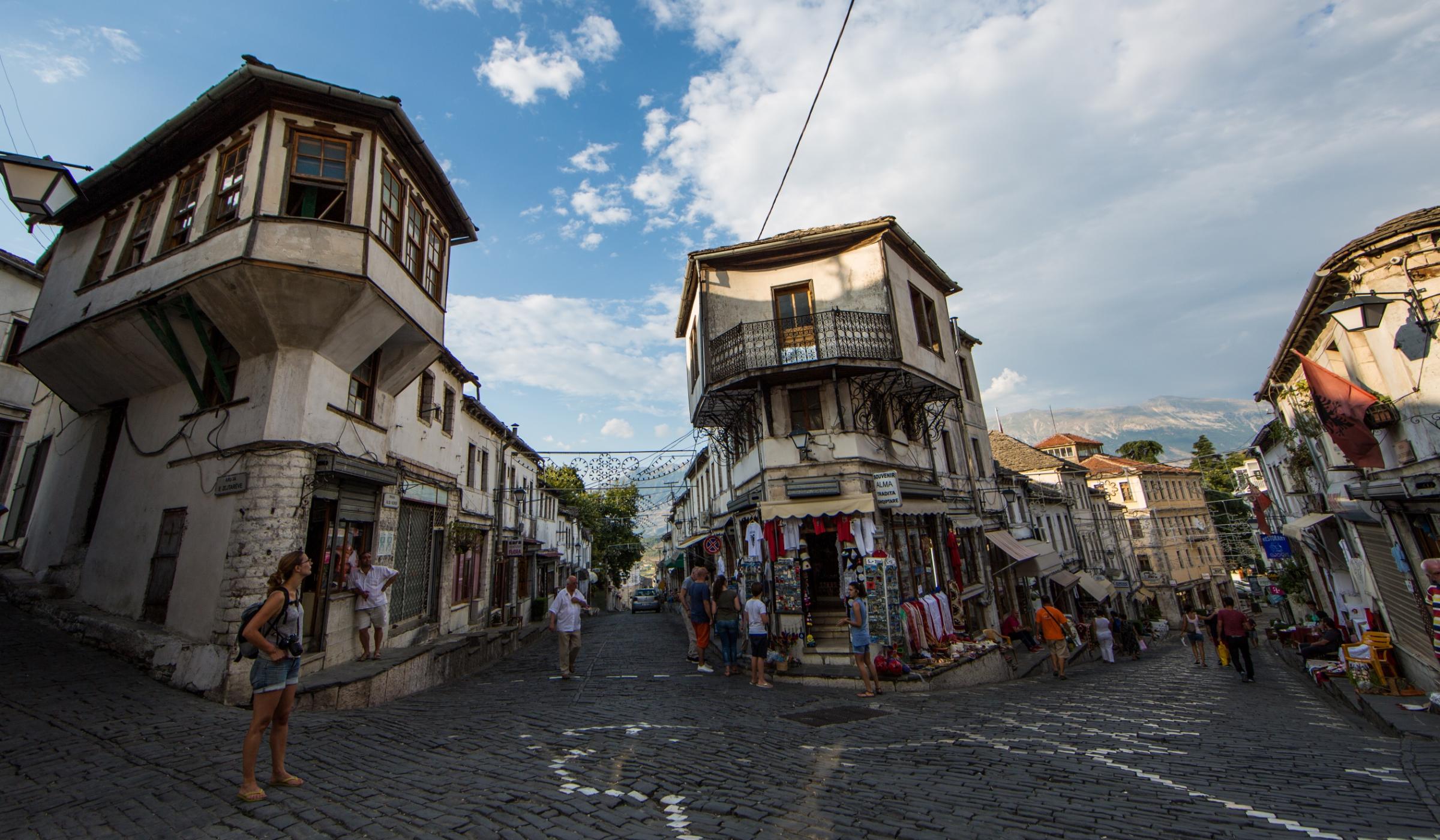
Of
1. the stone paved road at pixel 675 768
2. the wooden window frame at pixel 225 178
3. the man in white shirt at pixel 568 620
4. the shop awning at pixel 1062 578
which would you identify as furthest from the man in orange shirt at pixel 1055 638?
the wooden window frame at pixel 225 178

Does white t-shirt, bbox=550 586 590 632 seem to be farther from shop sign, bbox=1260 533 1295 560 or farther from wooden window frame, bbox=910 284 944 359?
shop sign, bbox=1260 533 1295 560

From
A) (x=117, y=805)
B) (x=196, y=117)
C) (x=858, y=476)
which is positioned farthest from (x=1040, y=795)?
(x=196, y=117)

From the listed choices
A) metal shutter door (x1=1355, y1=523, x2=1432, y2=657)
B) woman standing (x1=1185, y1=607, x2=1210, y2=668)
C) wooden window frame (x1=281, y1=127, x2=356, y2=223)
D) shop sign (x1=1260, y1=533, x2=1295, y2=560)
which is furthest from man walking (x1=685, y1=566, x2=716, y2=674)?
shop sign (x1=1260, y1=533, x2=1295, y2=560)

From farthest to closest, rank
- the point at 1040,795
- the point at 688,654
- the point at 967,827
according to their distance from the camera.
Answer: the point at 688,654 → the point at 1040,795 → the point at 967,827

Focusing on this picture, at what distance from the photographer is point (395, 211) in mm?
10734

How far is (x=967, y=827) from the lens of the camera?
3.94 meters

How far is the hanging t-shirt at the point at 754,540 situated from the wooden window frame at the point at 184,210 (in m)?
12.2

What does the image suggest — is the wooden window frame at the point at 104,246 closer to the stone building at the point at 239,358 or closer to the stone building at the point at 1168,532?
the stone building at the point at 239,358

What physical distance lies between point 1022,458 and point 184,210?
3831 centimetres

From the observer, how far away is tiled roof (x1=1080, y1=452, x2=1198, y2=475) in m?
45.3

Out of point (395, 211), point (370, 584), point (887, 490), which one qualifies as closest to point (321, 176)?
point (395, 211)

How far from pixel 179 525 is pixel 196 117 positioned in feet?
23.3

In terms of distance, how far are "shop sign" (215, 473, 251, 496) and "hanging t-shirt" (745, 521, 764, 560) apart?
31.4 feet

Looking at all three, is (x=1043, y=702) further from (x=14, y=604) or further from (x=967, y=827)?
(x=14, y=604)
